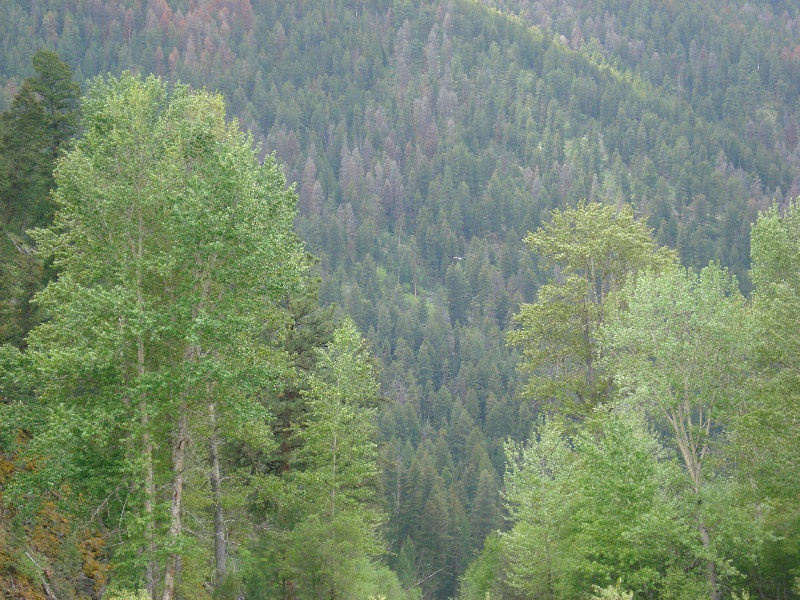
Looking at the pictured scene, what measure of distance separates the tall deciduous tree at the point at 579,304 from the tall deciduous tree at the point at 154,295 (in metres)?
12.8

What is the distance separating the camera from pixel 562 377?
110ft

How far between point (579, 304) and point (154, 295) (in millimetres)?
17207

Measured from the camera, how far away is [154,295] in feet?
79.4

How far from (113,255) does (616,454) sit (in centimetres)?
1619

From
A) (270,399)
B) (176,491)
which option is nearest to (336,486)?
(270,399)

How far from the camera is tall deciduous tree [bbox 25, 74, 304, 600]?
71.6ft

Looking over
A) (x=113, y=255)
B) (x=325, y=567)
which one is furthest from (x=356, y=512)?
(x=113, y=255)

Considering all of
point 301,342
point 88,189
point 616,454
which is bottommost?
point 301,342

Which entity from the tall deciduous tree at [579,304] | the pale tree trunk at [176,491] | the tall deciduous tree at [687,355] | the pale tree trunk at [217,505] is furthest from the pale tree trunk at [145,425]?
the tall deciduous tree at [579,304]

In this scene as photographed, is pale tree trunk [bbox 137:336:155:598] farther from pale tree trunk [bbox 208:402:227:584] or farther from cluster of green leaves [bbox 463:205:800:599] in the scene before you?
cluster of green leaves [bbox 463:205:800:599]

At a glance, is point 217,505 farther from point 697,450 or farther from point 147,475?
point 697,450

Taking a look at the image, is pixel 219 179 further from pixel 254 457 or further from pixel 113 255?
pixel 254 457

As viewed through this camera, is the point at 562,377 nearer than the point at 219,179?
No

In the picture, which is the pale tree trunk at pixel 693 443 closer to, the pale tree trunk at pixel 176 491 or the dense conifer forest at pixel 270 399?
the dense conifer forest at pixel 270 399
